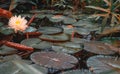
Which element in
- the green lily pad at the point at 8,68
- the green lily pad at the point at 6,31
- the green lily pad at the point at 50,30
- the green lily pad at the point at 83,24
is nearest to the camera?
the green lily pad at the point at 8,68

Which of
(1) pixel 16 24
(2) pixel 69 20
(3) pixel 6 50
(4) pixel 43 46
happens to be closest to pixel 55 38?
(4) pixel 43 46

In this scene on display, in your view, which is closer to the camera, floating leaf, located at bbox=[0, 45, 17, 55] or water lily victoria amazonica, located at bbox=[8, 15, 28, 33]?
floating leaf, located at bbox=[0, 45, 17, 55]

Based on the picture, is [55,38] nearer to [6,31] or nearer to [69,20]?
[6,31]

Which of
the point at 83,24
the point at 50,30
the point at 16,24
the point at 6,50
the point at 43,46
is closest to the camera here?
the point at 6,50

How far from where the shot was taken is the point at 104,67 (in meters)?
1.72

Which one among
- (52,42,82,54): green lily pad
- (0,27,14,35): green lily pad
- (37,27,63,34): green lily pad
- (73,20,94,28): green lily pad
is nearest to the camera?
(52,42,82,54): green lily pad

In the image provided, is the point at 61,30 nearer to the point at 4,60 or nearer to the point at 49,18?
the point at 49,18

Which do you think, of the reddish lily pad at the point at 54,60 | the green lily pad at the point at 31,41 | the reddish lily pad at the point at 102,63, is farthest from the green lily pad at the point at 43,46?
the reddish lily pad at the point at 102,63

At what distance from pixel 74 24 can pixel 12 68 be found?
4.16 feet

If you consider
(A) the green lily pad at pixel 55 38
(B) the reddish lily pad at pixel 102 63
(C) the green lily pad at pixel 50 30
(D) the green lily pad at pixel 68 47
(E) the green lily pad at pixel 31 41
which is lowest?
(B) the reddish lily pad at pixel 102 63

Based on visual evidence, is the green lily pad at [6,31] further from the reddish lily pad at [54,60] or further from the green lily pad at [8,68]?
the green lily pad at [8,68]

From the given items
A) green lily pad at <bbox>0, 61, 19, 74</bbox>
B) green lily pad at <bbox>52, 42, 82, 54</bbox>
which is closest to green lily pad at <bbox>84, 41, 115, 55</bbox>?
green lily pad at <bbox>52, 42, 82, 54</bbox>

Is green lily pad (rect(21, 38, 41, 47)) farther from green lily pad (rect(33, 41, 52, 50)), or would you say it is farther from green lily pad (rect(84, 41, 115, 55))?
green lily pad (rect(84, 41, 115, 55))

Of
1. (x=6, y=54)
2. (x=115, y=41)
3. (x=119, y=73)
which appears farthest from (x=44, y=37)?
(x=119, y=73)
